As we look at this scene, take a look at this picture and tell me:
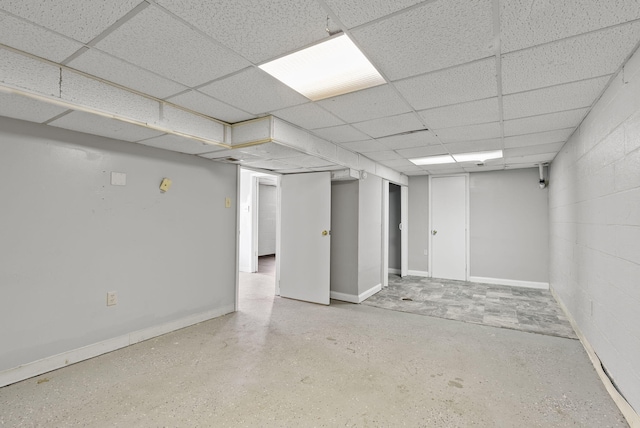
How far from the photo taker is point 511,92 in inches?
90.0

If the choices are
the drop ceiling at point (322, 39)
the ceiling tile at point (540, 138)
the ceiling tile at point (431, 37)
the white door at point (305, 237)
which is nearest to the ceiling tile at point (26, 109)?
the drop ceiling at point (322, 39)

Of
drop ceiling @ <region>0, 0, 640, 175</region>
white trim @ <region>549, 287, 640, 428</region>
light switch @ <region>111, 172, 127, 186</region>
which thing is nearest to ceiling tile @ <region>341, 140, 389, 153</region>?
drop ceiling @ <region>0, 0, 640, 175</region>

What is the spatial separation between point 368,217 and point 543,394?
3.10 metres

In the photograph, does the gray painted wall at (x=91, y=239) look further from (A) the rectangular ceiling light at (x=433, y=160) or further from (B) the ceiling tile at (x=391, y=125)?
(A) the rectangular ceiling light at (x=433, y=160)

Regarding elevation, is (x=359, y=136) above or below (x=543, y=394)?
above

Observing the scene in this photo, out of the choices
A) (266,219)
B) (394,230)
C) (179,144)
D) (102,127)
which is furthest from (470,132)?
(266,219)

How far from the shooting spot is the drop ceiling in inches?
55.8

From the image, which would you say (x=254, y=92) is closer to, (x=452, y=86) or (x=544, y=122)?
(x=452, y=86)

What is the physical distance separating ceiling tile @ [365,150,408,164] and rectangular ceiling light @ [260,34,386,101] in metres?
2.15

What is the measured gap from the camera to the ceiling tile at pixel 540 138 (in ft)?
10.8

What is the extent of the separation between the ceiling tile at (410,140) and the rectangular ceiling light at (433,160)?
895 mm

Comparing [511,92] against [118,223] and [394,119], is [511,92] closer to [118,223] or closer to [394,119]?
[394,119]

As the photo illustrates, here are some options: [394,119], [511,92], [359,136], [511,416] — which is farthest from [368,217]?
[511,416]

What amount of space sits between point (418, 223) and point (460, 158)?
221 cm
